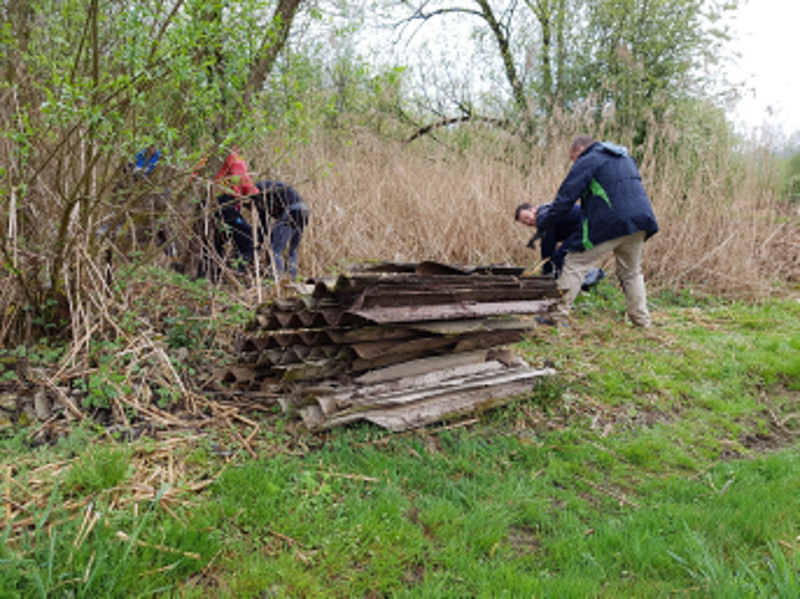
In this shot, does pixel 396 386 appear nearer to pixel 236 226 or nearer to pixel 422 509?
pixel 422 509

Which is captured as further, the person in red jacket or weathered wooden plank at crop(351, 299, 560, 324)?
the person in red jacket

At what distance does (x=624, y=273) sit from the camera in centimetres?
617

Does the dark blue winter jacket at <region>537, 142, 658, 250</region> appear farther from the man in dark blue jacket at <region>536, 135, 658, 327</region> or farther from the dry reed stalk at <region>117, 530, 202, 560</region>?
the dry reed stalk at <region>117, 530, 202, 560</region>

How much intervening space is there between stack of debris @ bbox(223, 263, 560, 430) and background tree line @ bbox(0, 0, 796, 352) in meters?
1.21

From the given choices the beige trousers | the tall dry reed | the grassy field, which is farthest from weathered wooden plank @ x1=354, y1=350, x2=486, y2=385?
the beige trousers

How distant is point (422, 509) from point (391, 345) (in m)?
1.08

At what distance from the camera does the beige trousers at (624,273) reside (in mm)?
5988

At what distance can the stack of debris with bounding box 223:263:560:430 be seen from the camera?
3.02 metres

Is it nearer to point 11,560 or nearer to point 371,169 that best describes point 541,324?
point 371,169

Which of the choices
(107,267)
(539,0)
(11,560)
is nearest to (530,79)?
(539,0)

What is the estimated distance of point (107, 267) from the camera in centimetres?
356

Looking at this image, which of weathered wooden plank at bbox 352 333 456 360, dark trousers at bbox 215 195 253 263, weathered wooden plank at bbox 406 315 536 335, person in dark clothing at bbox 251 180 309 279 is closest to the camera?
weathered wooden plank at bbox 352 333 456 360

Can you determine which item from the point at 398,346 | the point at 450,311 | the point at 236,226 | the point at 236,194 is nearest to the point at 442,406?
the point at 398,346

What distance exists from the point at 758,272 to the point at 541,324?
5.07 meters
